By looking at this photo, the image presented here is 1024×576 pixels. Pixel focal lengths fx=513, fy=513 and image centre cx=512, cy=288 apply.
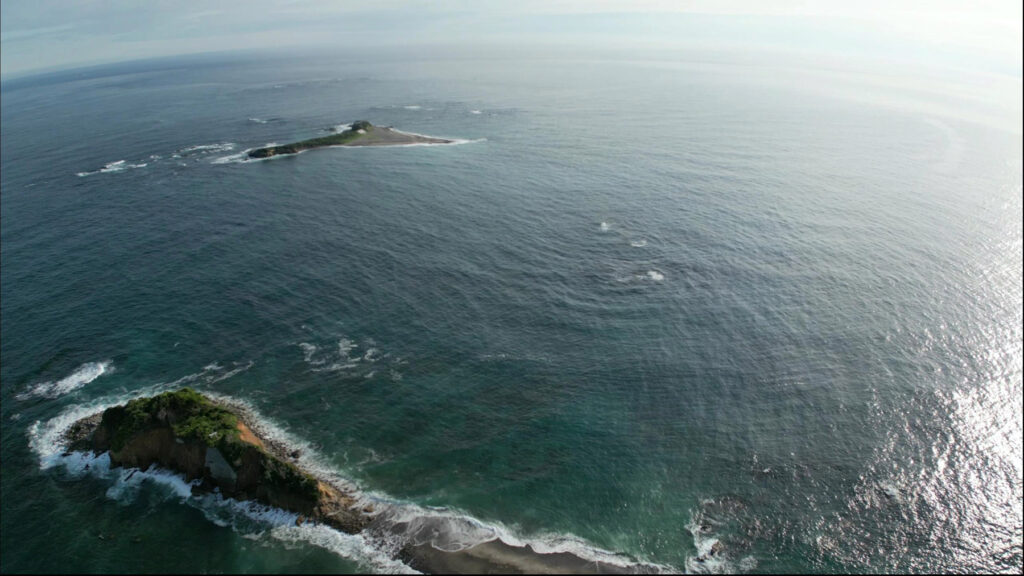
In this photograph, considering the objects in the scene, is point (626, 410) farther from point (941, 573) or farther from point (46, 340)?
point (46, 340)

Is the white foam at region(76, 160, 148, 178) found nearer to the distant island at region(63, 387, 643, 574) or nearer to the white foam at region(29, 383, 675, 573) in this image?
the distant island at region(63, 387, 643, 574)

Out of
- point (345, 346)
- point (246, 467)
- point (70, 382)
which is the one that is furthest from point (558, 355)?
point (70, 382)

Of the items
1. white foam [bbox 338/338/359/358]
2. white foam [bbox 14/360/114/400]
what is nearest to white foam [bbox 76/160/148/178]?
white foam [bbox 14/360/114/400]

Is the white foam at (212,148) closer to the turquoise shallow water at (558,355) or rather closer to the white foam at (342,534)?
the turquoise shallow water at (558,355)

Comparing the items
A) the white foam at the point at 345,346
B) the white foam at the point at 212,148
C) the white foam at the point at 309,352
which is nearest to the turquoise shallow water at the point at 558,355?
the white foam at the point at 345,346

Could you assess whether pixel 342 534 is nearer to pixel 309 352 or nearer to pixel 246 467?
pixel 246 467

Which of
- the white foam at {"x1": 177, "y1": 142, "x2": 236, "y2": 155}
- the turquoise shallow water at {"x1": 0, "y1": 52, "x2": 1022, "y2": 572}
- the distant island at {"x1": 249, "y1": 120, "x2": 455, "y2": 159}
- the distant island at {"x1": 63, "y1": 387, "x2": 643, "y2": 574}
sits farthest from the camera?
the white foam at {"x1": 177, "y1": 142, "x2": 236, "y2": 155}

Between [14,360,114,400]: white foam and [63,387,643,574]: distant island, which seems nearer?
[63,387,643,574]: distant island
